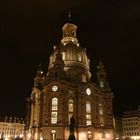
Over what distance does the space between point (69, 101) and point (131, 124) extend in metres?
46.8

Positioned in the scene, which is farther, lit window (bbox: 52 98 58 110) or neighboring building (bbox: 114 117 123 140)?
neighboring building (bbox: 114 117 123 140)

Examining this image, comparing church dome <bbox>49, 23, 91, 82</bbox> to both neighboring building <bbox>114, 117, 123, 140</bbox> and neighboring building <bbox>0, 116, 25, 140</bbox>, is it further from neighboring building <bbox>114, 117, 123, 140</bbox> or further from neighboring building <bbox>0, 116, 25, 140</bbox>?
neighboring building <bbox>0, 116, 25, 140</bbox>

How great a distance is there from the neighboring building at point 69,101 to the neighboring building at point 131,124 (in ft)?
103

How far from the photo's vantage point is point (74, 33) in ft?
322

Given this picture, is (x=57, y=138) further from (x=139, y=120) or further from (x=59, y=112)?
(x=139, y=120)

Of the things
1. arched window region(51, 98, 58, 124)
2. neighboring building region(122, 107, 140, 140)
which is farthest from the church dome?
neighboring building region(122, 107, 140, 140)

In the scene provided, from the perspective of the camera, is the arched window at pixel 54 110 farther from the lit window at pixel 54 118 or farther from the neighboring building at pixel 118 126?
the neighboring building at pixel 118 126

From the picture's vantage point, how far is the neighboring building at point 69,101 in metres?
73.6

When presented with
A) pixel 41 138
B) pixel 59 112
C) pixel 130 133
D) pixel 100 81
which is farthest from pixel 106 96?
pixel 130 133

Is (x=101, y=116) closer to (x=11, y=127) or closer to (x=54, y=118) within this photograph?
(x=54, y=118)

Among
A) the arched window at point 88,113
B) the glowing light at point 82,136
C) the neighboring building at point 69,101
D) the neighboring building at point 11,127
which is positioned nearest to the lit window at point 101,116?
the neighboring building at point 69,101

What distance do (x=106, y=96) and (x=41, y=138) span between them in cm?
2661

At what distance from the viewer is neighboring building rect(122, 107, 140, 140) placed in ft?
357

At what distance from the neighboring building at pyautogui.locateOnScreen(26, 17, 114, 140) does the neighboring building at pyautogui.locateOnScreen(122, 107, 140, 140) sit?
3139 cm
